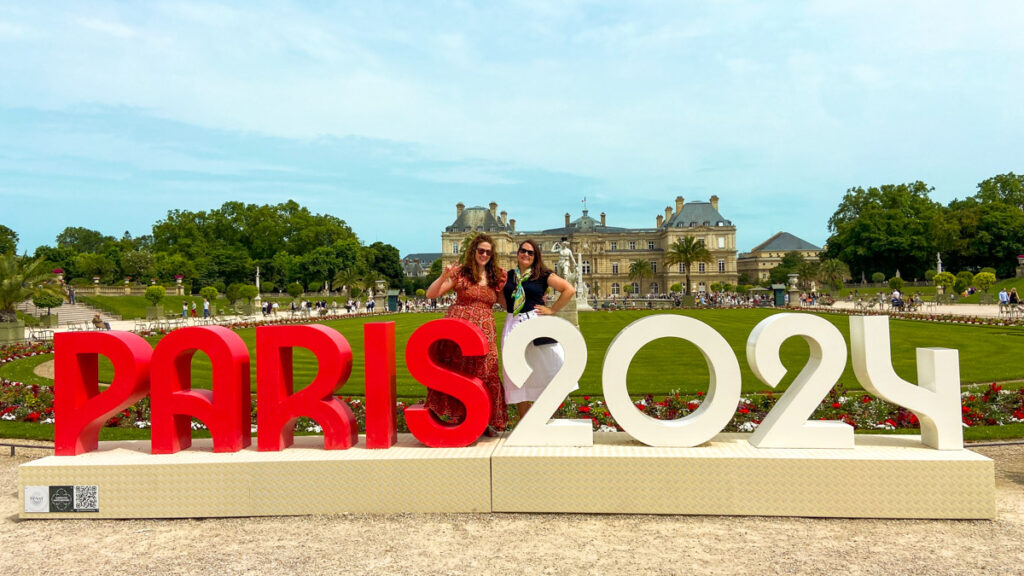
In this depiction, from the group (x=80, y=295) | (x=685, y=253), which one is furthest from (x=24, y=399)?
(x=685, y=253)

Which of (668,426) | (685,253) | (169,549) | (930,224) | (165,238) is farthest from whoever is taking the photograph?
(165,238)

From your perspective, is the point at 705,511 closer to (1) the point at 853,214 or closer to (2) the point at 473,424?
(2) the point at 473,424

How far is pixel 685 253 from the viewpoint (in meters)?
57.5

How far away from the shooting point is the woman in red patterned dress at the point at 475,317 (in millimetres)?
4199

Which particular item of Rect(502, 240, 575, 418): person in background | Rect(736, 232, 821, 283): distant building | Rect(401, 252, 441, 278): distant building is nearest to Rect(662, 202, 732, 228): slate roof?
Rect(736, 232, 821, 283): distant building

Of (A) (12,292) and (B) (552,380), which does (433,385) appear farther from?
(A) (12,292)

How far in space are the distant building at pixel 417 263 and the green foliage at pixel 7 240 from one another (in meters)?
54.8

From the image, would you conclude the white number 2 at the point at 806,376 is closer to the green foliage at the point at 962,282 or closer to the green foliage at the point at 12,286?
the green foliage at the point at 12,286

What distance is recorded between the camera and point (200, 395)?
13.3 feet

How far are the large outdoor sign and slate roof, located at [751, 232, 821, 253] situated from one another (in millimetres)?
93810

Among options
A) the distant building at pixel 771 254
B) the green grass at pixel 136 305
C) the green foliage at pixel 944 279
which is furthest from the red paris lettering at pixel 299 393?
the distant building at pixel 771 254

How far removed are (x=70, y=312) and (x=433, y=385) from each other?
109ft

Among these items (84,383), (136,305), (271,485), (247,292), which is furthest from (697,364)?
(136,305)

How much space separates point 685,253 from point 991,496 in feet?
182
